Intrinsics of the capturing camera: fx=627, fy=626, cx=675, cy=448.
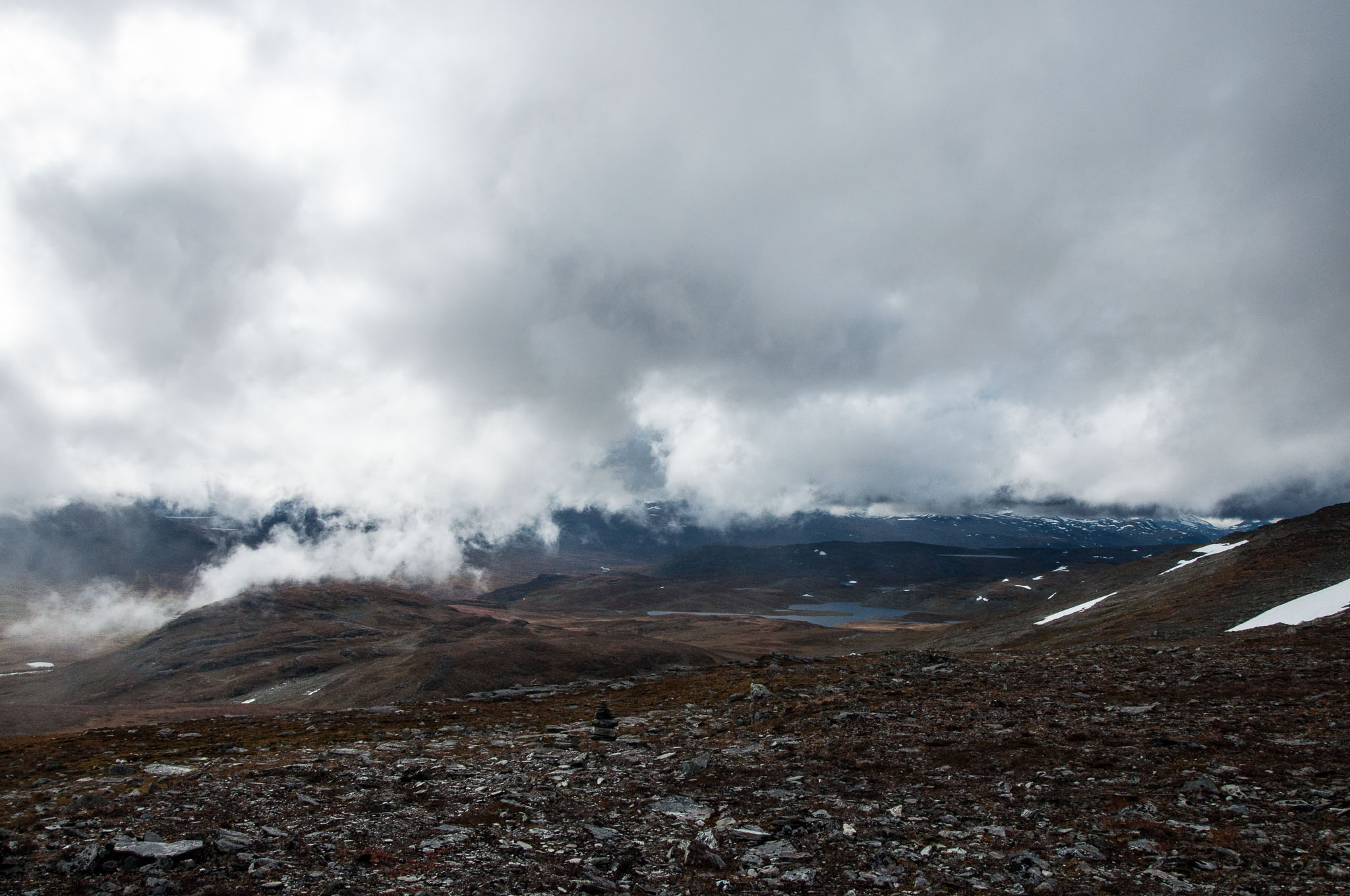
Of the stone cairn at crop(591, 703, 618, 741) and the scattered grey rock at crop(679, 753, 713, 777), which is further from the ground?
the scattered grey rock at crop(679, 753, 713, 777)

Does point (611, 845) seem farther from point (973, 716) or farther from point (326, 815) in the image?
point (973, 716)

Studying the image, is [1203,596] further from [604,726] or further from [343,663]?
[343,663]

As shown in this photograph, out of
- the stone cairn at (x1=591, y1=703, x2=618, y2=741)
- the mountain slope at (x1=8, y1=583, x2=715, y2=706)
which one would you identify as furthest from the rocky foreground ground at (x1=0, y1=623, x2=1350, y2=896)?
the mountain slope at (x1=8, y1=583, x2=715, y2=706)

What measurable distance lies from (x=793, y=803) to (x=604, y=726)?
51.1 ft

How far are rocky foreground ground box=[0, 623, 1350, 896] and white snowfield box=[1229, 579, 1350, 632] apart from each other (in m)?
25.0

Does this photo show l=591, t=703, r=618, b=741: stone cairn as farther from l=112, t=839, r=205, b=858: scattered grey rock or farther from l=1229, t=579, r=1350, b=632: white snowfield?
l=1229, t=579, r=1350, b=632: white snowfield

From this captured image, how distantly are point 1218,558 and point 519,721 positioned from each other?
106 meters

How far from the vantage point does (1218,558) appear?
92.2 m

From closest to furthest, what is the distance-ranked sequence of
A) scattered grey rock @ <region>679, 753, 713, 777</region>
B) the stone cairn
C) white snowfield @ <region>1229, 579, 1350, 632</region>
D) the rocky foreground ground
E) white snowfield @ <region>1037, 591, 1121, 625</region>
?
the rocky foreground ground < scattered grey rock @ <region>679, 753, 713, 777</region> < the stone cairn < white snowfield @ <region>1229, 579, 1350, 632</region> < white snowfield @ <region>1037, 591, 1121, 625</region>

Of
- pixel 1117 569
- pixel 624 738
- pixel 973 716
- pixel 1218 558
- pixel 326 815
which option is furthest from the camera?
pixel 1117 569

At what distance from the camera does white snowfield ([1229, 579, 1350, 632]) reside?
45.4 metres

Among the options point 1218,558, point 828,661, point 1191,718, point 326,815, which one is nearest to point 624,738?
point 326,815

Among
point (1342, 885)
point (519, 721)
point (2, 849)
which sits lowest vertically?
point (519, 721)

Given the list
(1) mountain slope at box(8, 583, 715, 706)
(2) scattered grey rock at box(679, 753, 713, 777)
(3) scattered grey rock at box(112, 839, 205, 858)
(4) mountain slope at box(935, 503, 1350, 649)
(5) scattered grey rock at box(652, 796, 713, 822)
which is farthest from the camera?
(1) mountain slope at box(8, 583, 715, 706)
